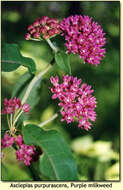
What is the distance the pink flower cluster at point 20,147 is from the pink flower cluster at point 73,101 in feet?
0.76

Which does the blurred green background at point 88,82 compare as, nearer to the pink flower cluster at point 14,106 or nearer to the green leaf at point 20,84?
the green leaf at point 20,84

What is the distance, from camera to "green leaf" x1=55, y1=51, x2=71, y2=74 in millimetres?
1410

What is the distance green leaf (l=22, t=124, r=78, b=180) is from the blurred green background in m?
0.29

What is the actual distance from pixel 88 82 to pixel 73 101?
65.1 inches

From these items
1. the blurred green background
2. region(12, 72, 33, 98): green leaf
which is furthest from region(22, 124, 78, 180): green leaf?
region(12, 72, 33, 98): green leaf

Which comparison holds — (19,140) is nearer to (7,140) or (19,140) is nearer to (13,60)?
(7,140)

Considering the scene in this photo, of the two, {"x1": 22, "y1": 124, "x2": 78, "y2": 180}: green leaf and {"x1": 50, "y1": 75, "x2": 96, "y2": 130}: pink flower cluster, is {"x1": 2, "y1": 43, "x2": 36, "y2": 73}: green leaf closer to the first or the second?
{"x1": 50, "y1": 75, "x2": 96, "y2": 130}: pink flower cluster

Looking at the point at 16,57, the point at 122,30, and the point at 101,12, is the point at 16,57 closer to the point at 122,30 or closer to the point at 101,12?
the point at 122,30

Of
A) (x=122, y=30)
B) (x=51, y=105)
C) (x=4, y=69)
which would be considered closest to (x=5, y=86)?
(x=51, y=105)

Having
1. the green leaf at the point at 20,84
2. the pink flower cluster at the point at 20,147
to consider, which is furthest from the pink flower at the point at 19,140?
the green leaf at the point at 20,84

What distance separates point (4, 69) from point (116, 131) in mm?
1771

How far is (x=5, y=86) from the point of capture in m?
3.07

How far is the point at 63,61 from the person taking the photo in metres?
1.42

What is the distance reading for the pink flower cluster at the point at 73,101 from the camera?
1.52m
